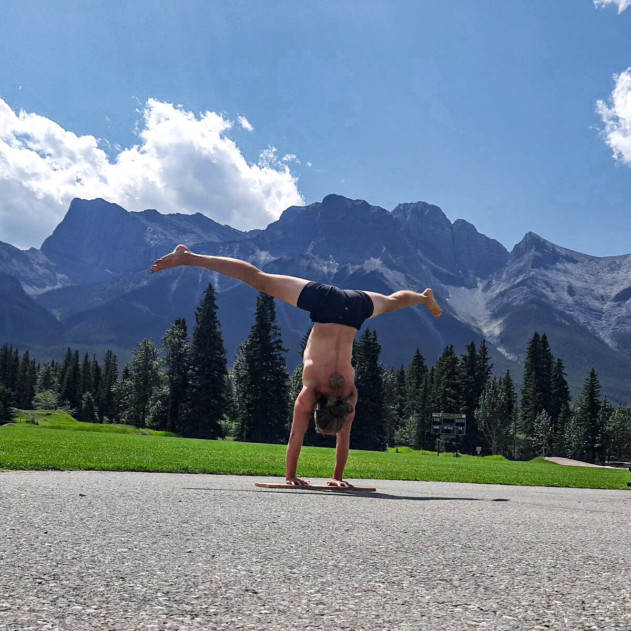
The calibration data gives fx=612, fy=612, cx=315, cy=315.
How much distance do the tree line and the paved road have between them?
166 feet

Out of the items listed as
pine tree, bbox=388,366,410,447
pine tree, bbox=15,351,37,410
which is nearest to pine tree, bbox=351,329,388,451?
pine tree, bbox=388,366,410,447

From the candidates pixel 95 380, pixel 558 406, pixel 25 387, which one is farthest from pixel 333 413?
pixel 25 387

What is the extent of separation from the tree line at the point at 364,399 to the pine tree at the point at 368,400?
122mm

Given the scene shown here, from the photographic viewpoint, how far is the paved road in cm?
247

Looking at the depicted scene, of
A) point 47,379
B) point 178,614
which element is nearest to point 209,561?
point 178,614

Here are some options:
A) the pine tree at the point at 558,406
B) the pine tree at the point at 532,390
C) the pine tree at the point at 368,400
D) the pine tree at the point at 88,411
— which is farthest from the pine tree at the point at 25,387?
the pine tree at the point at 558,406

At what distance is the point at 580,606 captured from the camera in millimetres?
2748

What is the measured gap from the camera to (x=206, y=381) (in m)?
60.6

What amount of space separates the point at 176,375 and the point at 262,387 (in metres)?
10.4

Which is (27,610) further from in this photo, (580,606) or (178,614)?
(580,606)

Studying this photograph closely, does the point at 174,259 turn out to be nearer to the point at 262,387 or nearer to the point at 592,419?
the point at 262,387

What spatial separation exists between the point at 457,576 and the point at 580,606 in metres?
0.64

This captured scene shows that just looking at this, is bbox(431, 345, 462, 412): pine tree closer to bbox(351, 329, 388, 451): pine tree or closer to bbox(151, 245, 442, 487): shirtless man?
bbox(351, 329, 388, 451): pine tree

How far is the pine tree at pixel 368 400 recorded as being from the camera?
63.8 m
